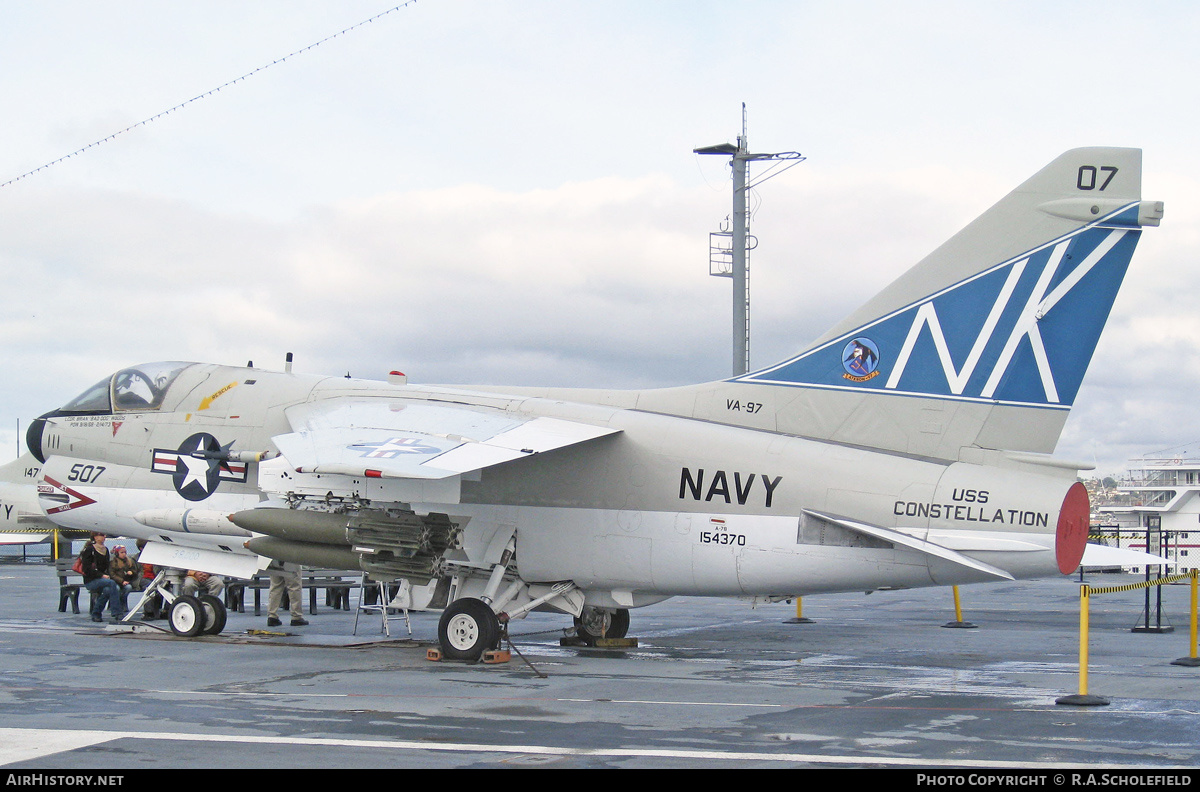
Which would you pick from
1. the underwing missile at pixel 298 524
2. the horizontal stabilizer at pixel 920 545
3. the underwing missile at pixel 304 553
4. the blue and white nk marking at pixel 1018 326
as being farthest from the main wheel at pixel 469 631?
the blue and white nk marking at pixel 1018 326

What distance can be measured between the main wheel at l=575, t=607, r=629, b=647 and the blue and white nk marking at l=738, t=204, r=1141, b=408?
5.24 metres

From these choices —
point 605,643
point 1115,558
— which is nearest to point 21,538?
point 605,643

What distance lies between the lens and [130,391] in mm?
15930

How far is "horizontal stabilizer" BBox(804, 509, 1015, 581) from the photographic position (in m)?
11.4

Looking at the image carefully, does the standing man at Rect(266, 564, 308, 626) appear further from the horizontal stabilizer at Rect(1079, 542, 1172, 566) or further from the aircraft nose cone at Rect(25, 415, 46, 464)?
the horizontal stabilizer at Rect(1079, 542, 1172, 566)

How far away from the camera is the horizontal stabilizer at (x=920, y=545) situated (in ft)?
37.5

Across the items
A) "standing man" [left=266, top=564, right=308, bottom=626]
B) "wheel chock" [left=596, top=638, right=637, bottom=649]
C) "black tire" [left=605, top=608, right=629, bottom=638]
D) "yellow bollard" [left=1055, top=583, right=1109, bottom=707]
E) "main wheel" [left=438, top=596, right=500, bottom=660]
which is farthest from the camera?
"standing man" [left=266, top=564, right=308, bottom=626]

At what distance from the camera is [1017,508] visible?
11.4m

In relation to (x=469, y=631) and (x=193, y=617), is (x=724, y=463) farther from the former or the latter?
(x=193, y=617)

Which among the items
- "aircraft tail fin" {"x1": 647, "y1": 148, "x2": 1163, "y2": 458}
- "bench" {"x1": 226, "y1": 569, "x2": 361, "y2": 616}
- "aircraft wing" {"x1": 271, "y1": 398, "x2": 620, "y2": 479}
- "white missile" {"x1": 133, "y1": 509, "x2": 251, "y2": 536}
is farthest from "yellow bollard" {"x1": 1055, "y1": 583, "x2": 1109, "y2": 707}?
"bench" {"x1": 226, "y1": 569, "x2": 361, "y2": 616}

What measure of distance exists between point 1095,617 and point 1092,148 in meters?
11.7

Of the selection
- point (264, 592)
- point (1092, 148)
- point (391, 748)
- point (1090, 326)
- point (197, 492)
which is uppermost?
point (1092, 148)

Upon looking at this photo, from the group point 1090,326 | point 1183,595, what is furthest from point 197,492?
point 1183,595

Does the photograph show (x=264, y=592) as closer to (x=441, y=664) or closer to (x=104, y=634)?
(x=104, y=634)
